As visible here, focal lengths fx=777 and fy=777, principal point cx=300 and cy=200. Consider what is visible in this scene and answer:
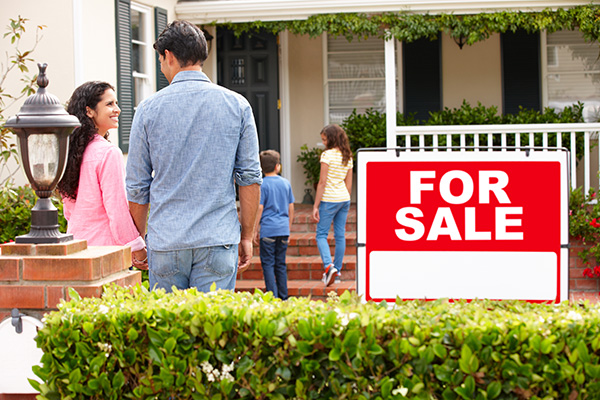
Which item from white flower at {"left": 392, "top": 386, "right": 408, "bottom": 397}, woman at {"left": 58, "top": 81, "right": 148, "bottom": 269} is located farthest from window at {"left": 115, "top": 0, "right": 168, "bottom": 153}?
white flower at {"left": 392, "top": 386, "right": 408, "bottom": 397}

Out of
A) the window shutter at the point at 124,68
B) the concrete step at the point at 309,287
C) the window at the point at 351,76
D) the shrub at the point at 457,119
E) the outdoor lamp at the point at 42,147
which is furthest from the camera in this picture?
the window at the point at 351,76

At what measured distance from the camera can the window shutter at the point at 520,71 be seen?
10.9m

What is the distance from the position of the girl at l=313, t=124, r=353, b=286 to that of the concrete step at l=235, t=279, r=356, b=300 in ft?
0.30

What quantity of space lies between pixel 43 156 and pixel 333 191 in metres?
4.73

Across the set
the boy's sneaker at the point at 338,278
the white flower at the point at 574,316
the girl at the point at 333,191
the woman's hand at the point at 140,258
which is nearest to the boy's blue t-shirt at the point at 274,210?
the girl at the point at 333,191

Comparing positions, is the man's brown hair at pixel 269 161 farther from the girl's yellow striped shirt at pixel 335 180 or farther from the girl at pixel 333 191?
the girl's yellow striped shirt at pixel 335 180

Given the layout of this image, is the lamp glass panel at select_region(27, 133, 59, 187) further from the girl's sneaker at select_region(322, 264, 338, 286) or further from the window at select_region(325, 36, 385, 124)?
the window at select_region(325, 36, 385, 124)

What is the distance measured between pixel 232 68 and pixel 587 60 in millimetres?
4970

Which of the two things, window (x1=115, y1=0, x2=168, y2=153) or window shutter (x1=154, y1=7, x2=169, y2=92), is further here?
window shutter (x1=154, y1=7, x2=169, y2=92)

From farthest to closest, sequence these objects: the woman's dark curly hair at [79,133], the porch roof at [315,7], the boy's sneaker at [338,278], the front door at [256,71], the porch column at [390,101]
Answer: the front door at [256,71]
the porch roof at [315,7]
the porch column at [390,101]
the boy's sneaker at [338,278]
the woman's dark curly hair at [79,133]

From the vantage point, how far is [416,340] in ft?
7.63

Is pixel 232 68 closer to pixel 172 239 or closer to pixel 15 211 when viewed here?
pixel 15 211

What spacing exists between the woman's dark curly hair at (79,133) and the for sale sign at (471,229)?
1.60 m

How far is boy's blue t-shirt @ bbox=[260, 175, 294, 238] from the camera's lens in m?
7.01
